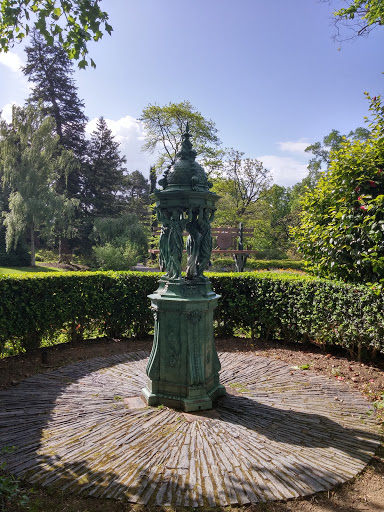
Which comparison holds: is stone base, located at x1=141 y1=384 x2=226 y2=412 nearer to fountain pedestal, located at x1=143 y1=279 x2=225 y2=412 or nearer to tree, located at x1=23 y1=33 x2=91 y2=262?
fountain pedestal, located at x1=143 y1=279 x2=225 y2=412

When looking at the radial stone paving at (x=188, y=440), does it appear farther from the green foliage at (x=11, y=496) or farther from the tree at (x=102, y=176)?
the tree at (x=102, y=176)

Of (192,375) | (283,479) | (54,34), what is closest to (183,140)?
(54,34)

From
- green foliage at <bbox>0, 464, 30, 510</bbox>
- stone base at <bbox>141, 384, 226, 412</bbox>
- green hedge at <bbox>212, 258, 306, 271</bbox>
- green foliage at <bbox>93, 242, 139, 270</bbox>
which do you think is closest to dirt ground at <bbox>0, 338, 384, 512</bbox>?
green foliage at <bbox>0, 464, 30, 510</bbox>

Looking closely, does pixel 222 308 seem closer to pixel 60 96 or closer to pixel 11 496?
pixel 11 496

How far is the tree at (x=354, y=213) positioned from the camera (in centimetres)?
554

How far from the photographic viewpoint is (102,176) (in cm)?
3075

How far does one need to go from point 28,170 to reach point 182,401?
22680 mm

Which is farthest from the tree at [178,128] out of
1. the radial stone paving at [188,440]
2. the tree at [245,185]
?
the radial stone paving at [188,440]

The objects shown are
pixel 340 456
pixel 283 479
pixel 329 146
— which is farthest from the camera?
pixel 329 146

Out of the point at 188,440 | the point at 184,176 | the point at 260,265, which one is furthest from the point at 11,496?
the point at 260,265

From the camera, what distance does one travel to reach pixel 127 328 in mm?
7879

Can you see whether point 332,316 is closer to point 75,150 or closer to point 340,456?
point 340,456

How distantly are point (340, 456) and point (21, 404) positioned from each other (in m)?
3.86

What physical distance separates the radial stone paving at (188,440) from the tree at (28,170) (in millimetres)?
19038
